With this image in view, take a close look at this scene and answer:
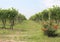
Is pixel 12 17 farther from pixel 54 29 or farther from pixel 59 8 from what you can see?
pixel 54 29

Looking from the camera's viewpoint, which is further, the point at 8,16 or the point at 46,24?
the point at 8,16

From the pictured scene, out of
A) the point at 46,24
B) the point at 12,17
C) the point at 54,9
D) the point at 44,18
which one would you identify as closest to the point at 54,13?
the point at 54,9

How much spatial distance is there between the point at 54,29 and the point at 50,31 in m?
0.53

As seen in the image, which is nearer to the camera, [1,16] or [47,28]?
[47,28]

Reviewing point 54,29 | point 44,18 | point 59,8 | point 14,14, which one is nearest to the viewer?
point 54,29

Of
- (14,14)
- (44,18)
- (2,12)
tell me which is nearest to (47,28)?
(14,14)

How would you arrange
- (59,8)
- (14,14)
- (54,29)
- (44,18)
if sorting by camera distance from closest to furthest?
(54,29) < (14,14) < (59,8) < (44,18)

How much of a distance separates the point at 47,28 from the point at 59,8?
29109mm

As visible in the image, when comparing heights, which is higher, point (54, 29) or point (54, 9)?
point (54, 9)

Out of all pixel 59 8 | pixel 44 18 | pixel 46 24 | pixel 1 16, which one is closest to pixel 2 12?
pixel 1 16

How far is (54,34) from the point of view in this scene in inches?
990

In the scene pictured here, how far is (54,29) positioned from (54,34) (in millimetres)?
736

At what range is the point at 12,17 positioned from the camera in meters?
42.7

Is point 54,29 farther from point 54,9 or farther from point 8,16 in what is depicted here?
point 54,9
